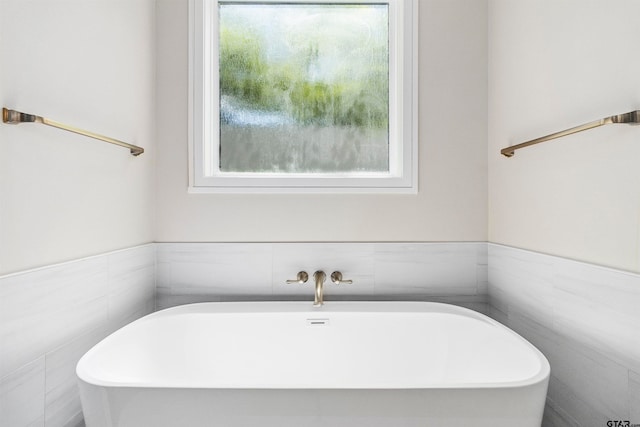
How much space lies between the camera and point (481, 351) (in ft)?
4.79

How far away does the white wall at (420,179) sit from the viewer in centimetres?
184

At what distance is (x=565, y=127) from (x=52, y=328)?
71.7 inches

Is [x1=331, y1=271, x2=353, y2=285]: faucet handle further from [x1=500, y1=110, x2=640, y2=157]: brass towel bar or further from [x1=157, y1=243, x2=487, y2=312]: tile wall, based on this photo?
[x1=500, y1=110, x2=640, y2=157]: brass towel bar

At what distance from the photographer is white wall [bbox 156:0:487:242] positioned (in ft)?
6.05

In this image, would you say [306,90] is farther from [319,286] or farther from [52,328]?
[52,328]

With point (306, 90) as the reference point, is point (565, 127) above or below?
below

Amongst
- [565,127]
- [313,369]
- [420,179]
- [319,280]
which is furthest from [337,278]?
[565,127]

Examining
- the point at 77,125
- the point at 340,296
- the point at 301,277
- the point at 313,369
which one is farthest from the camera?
the point at 340,296

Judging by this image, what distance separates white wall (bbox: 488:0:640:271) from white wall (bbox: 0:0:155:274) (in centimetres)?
169

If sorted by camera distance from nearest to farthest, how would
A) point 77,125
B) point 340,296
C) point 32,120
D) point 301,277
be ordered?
point 32,120 < point 77,125 < point 301,277 < point 340,296

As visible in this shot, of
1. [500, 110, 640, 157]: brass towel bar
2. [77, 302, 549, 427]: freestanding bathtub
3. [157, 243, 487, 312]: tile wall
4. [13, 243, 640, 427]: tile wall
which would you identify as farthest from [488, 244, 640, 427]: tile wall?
[500, 110, 640, 157]: brass towel bar

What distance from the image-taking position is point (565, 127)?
130cm

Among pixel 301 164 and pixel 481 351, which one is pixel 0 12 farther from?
A: pixel 481 351

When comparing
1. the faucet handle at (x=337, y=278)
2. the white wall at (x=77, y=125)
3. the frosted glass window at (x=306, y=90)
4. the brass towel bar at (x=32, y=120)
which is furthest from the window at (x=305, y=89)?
the brass towel bar at (x=32, y=120)
